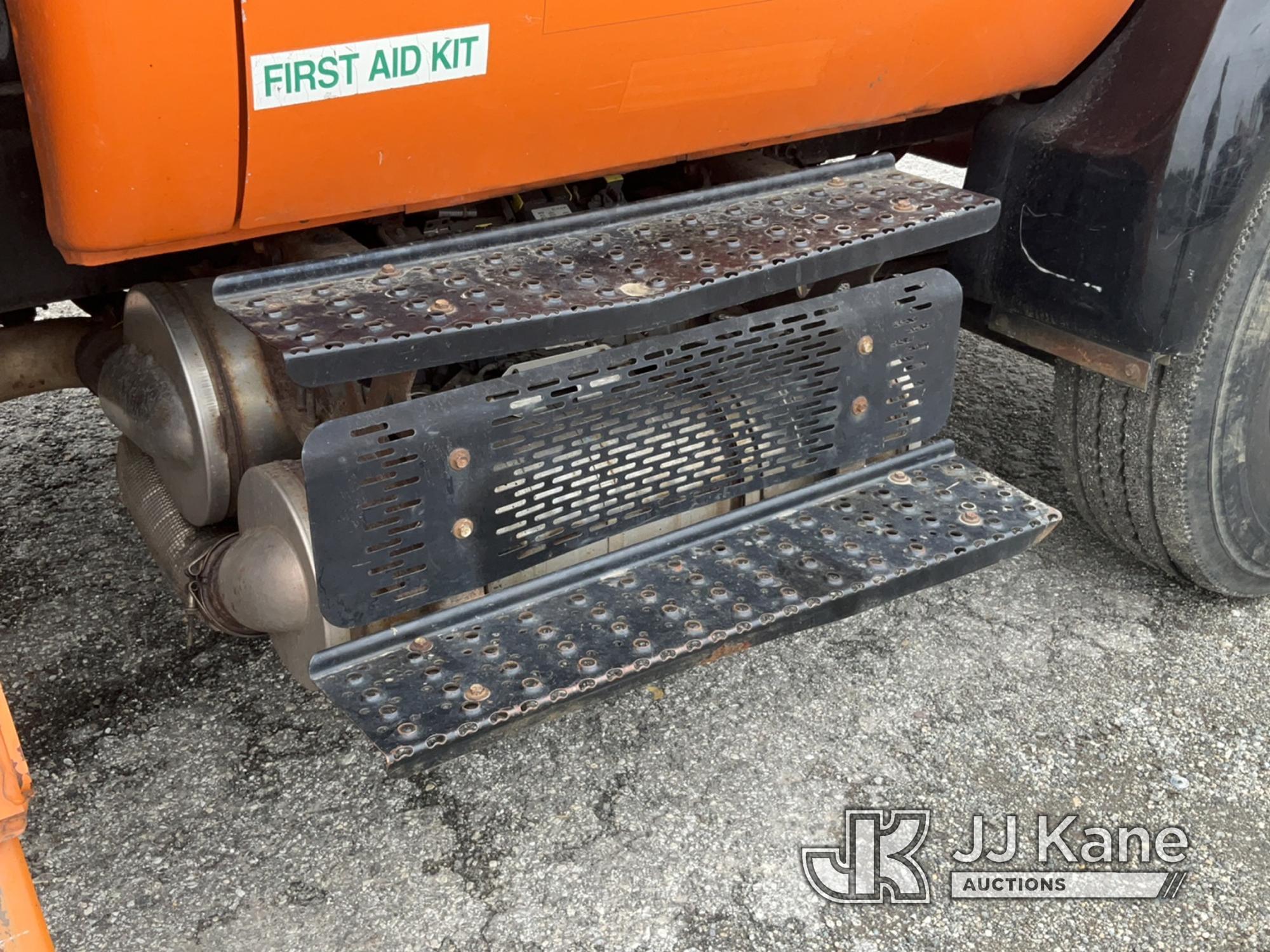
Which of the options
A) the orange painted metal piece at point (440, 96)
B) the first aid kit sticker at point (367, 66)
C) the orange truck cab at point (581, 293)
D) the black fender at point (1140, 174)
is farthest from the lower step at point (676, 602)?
the first aid kit sticker at point (367, 66)

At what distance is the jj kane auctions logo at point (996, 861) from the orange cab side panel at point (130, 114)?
1.30m

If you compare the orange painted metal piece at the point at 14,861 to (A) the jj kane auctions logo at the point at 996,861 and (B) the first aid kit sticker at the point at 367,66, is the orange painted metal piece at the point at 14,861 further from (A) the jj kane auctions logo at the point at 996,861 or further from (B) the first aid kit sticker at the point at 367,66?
(A) the jj kane auctions logo at the point at 996,861

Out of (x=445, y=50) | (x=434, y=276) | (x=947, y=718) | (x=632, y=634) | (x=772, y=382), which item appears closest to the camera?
(x=445, y=50)

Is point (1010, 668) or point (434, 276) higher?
point (434, 276)

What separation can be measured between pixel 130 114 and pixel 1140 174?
1.45 metres

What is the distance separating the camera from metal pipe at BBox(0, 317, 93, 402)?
204 cm

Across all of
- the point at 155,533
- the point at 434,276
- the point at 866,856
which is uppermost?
the point at 434,276

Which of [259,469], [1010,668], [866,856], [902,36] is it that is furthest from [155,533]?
[1010,668]

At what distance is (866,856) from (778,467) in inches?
24.5

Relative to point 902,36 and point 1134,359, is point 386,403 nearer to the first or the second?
point 902,36

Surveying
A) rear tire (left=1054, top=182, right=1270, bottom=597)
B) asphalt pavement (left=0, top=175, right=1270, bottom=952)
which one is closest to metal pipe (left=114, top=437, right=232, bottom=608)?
asphalt pavement (left=0, top=175, right=1270, bottom=952)

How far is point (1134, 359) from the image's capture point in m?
1.98

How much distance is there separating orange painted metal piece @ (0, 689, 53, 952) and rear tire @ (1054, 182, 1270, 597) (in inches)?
74.4

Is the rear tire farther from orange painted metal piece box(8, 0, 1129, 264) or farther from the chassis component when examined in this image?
the chassis component
